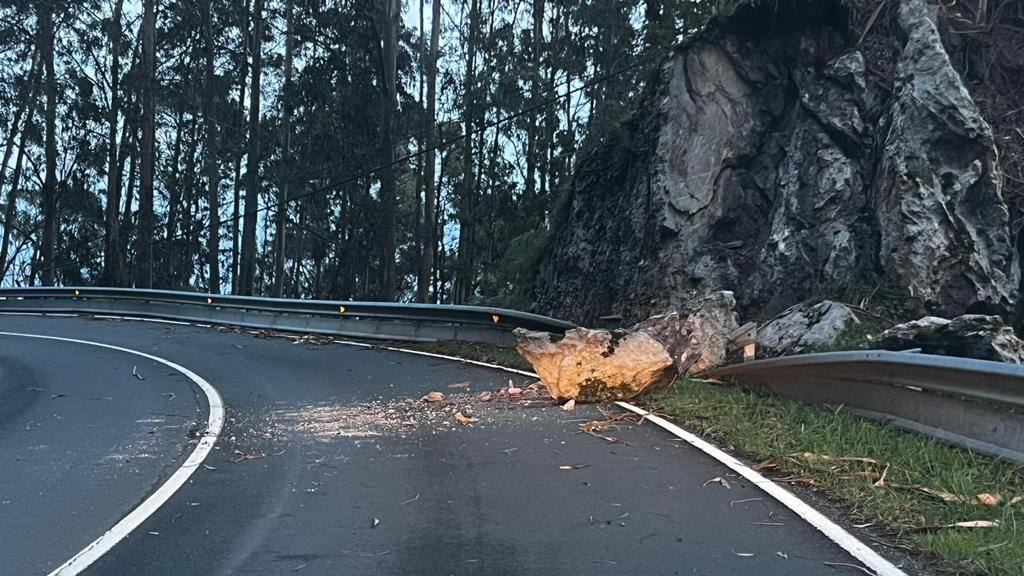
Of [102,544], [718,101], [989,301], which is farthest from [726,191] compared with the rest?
[102,544]

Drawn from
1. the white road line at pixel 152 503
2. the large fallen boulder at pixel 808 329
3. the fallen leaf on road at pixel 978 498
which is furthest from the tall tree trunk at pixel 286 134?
the fallen leaf on road at pixel 978 498

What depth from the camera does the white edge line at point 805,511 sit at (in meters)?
4.39

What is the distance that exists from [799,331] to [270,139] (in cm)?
2916

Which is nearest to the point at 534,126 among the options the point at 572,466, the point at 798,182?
the point at 798,182

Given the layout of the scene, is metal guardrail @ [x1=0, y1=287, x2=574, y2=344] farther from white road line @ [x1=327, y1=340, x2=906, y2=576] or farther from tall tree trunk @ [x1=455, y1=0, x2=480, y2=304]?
tall tree trunk @ [x1=455, y1=0, x2=480, y2=304]

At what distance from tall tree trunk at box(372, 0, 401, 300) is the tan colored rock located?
2121cm

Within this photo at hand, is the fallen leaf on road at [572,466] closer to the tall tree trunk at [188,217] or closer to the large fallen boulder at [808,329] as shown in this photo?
the large fallen boulder at [808,329]

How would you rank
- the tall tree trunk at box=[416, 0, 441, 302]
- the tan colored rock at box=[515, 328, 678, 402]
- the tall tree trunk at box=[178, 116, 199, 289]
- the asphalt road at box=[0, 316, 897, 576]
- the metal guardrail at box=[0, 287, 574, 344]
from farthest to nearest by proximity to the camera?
the tall tree trunk at box=[178, 116, 199, 289] → the tall tree trunk at box=[416, 0, 441, 302] → the metal guardrail at box=[0, 287, 574, 344] → the tan colored rock at box=[515, 328, 678, 402] → the asphalt road at box=[0, 316, 897, 576]

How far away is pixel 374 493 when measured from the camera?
596cm

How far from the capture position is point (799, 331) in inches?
441

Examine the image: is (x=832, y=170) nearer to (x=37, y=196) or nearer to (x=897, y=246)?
(x=897, y=246)

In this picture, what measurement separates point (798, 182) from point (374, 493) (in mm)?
11747

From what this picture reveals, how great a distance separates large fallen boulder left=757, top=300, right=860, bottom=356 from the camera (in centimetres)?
1070

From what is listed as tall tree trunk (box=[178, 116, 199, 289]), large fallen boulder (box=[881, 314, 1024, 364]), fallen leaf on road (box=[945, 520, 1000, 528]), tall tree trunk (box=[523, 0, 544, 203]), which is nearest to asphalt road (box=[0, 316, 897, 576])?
fallen leaf on road (box=[945, 520, 1000, 528])
